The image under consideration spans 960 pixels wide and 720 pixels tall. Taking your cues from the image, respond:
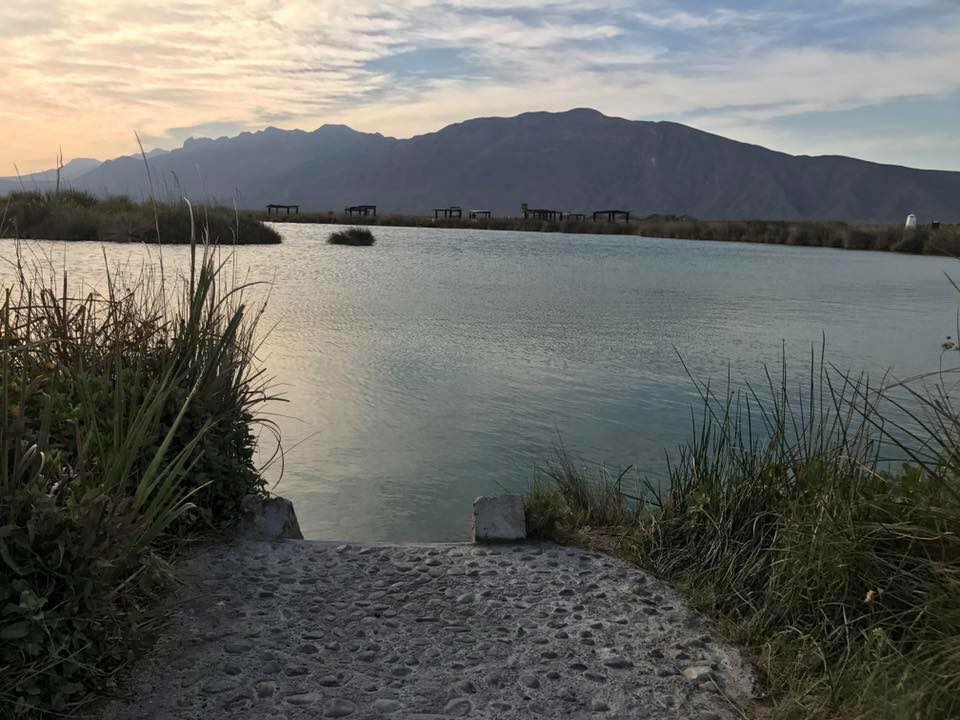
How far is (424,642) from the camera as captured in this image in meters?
2.38

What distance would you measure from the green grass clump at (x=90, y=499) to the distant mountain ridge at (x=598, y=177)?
118 metres

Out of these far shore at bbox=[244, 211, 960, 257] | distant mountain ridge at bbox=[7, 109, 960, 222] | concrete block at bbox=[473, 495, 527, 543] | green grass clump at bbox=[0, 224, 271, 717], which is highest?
distant mountain ridge at bbox=[7, 109, 960, 222]

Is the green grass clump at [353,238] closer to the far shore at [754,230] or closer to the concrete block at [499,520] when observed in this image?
the far shore at [754,230]

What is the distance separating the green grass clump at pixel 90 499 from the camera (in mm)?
1831

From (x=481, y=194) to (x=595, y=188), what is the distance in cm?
2047

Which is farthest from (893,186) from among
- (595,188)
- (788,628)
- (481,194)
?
(788,628)

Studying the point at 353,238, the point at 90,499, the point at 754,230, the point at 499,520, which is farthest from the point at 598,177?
the point at 90,499

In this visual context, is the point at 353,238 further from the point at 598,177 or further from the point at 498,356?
the point at 598,177

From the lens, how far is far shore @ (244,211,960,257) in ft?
92.8

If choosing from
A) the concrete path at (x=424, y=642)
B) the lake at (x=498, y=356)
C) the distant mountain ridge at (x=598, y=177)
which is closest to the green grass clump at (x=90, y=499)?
the concrete path at (x=424, y=642)

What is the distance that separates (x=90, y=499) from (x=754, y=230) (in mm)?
37114

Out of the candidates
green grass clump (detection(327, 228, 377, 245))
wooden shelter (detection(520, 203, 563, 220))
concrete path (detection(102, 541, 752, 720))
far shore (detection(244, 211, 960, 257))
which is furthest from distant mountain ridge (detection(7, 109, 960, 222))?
concrete path (detection(102, 541, 752, 720))

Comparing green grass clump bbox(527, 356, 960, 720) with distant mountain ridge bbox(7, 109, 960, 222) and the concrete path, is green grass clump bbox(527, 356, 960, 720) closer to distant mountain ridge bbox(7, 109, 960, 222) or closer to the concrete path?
the concrete path

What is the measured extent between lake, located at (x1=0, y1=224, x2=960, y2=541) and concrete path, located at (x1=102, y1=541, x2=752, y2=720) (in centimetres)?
98
